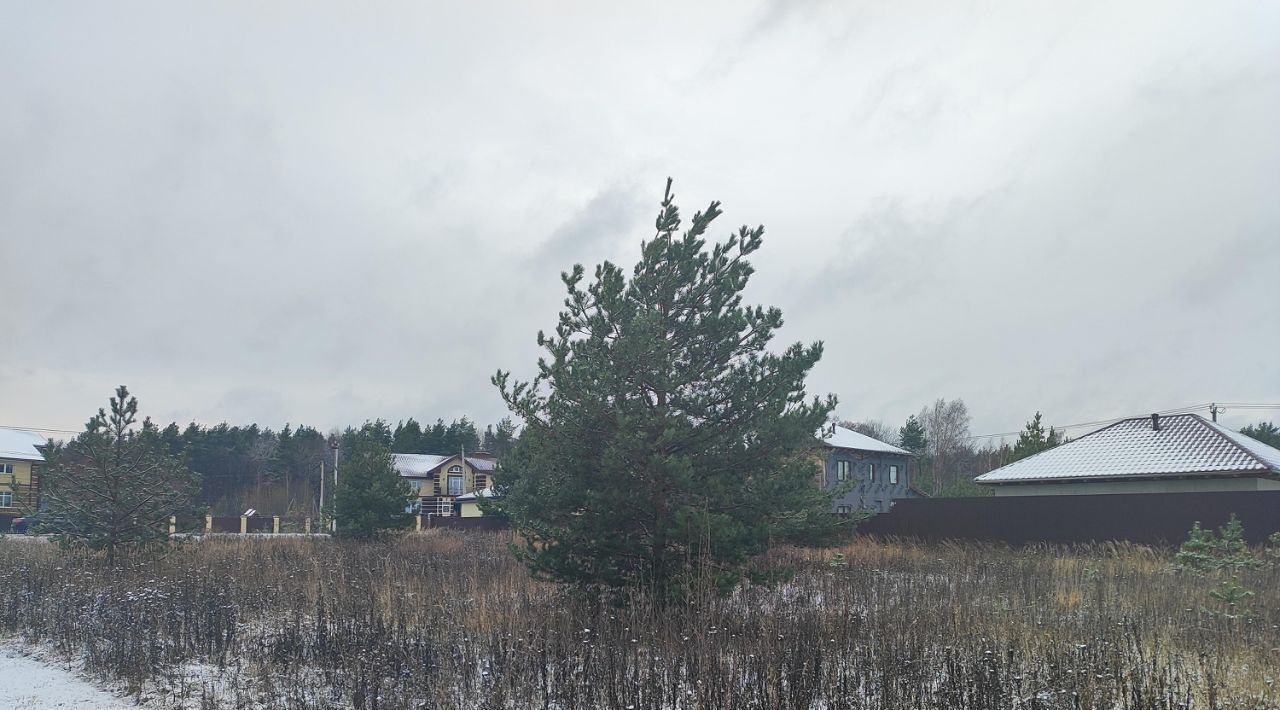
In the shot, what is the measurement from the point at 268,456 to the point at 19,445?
22566 mm

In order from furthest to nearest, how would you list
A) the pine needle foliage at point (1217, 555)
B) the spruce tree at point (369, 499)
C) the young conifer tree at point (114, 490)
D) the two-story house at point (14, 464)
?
the two-story house at point (14, 464) < the spruce tree at point (369, 499) < the young conifer tree at point (114, 490) < the pine needle foliage at point (1217, 555)

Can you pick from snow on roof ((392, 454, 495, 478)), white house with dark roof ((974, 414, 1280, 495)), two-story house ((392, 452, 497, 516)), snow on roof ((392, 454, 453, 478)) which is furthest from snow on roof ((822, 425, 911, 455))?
snow on roof ((392, 454, 453, 478))

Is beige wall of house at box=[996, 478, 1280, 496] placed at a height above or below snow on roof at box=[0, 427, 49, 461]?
below

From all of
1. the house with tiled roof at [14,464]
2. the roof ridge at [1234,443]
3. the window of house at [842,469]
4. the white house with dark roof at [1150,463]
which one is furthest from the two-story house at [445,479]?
the roof ridge at [1234,443]

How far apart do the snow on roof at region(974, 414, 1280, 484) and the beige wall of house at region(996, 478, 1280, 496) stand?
0.40 metres

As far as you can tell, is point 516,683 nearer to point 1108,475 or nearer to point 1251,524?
point 1251,524

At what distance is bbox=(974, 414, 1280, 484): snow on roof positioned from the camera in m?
23.5

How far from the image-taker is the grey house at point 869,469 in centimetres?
4141

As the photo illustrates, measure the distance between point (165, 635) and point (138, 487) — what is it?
6641mm

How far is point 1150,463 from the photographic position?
24812 millimetres

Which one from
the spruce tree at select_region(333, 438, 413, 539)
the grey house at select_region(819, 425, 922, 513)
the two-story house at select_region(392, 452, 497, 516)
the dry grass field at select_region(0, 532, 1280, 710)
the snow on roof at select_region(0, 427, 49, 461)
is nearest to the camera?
the dry grass field at select_region(0, 532, 1280, 710)

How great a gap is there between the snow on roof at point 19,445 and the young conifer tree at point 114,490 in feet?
139

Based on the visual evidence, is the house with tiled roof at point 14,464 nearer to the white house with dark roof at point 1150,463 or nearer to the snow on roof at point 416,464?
the snow on roof at point 416,464

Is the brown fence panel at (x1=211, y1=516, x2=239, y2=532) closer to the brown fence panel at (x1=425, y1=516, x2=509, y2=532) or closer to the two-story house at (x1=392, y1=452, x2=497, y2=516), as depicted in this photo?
the two-story house at (x1=392, y1=452, x2=497, y2=516)
